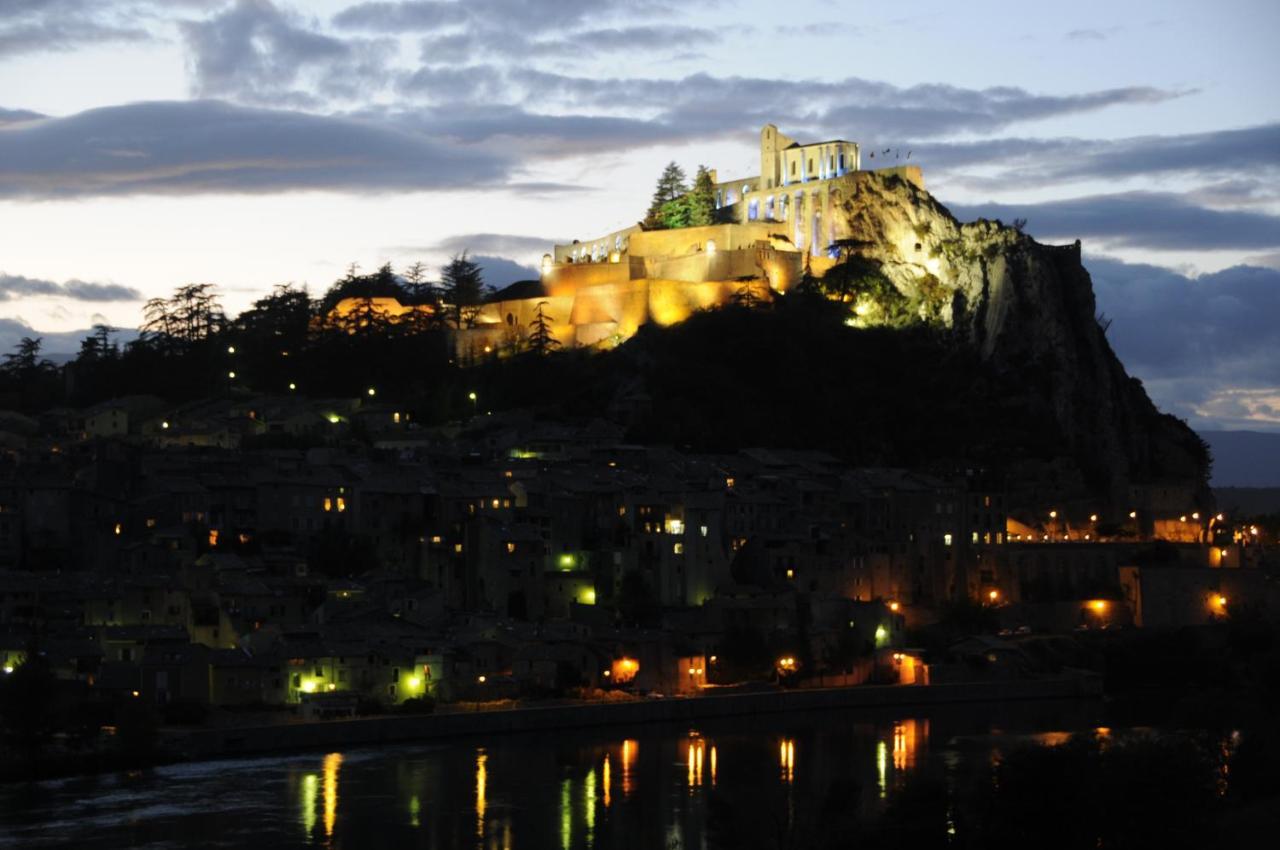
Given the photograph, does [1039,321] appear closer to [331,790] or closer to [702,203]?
[702,203]

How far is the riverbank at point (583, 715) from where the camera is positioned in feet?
158

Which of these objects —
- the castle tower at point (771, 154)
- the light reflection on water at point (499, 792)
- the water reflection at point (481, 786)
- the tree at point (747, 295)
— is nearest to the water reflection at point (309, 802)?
the light reflection on water at point (499, 792)

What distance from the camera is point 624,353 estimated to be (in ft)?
259

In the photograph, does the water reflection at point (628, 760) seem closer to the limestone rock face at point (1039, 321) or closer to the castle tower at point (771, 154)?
the limestone rock face at point (1039, 321)

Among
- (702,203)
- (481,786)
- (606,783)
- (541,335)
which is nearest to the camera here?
(481,786)

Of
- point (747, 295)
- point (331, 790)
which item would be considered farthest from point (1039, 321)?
point (331, 790)

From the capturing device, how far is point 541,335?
80.6 meters

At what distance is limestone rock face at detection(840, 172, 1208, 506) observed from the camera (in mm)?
75875

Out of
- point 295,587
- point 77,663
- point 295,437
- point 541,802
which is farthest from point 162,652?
point 295,437

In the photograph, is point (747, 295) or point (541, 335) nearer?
point (541, 335)

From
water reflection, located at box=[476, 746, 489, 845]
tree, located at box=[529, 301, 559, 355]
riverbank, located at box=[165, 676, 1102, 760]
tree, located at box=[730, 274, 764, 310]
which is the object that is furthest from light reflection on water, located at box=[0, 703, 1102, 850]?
tree, located at box=[730, 274, 764, 310]

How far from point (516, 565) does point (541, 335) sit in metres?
22.5

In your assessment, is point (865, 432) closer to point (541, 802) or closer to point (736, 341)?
point (736, 341)

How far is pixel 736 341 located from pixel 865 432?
18.4ft
